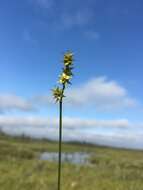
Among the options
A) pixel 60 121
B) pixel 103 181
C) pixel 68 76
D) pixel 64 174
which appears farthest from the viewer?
pixel 64 174

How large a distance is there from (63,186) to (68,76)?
1419 centimetres

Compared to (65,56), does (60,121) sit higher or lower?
lower

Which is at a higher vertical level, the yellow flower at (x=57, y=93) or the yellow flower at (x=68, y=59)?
the yellow flower at (x=68, y=59)

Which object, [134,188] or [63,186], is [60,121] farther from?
[134,188]

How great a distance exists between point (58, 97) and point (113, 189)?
14.9 meters

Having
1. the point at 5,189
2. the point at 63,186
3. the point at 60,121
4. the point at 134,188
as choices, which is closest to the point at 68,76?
the point at 60,121

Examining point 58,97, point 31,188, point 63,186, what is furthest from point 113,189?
point 58,97

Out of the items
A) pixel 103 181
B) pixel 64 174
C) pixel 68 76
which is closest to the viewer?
pixel 68 76

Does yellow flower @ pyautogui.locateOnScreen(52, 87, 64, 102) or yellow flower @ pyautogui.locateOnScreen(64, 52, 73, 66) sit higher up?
yellow flower @ pyautogui.locateOnScreen(64, 52, 73, 66)

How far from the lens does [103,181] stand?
21344 millimetres

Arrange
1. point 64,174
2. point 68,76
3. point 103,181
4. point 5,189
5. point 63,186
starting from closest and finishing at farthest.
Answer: point 68,76
point 5,189
point 63,186
point 103,181
point 64,174

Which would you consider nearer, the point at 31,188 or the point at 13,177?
the point at 31,188

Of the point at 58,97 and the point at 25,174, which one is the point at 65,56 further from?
the point at 25,174

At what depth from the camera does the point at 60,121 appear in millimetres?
4227
